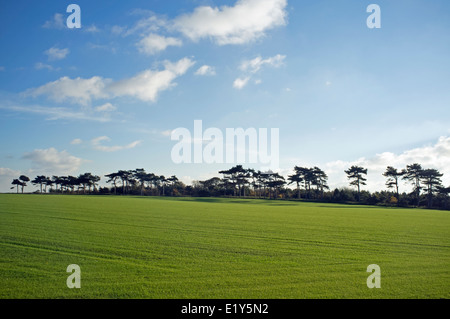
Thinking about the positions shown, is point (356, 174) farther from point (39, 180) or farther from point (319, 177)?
point (39, 180)

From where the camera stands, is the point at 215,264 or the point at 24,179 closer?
the point at 215,264

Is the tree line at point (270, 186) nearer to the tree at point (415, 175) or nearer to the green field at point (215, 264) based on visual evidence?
the tree at point (415, 175)

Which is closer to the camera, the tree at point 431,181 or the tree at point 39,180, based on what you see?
the tree at point 431,181

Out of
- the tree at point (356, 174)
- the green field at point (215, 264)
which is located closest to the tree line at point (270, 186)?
the tree at point (356, 174)

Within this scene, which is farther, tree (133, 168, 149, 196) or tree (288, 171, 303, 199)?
tree (133, 168, 149, 196)

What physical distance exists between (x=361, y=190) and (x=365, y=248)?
72092mm

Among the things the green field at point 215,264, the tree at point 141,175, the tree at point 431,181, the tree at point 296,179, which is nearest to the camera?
the green field at point 215,264

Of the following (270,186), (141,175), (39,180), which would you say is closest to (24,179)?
(39,180)

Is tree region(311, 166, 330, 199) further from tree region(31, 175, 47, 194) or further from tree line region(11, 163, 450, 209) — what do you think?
tree region(31, 175, 47, 194)

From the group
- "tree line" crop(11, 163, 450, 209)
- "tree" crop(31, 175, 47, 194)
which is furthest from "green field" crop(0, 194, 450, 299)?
"tree" crop(31, 175, 47, 194)

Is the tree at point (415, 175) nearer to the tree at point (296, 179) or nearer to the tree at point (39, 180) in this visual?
the tree at point (296, 179)

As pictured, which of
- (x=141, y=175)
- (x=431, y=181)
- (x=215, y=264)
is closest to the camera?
(x=215, y=264)

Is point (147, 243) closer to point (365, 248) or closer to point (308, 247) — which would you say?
point (308, 247)

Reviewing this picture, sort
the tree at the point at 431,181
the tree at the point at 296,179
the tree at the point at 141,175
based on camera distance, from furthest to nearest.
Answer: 1. the tree at the point at 141,175
2. the tree at the point at 296,179
3. the tree at the point at 431,181
